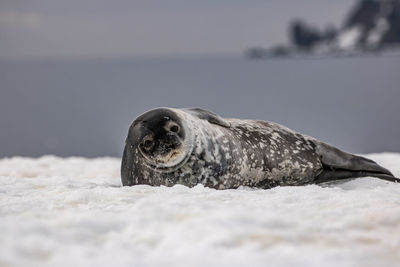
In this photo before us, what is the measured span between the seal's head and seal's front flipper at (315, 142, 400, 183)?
4.38 feet

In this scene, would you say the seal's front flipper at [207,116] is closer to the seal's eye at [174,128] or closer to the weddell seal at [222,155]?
the weddell seal at [222,155]

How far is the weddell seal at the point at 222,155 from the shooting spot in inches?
150

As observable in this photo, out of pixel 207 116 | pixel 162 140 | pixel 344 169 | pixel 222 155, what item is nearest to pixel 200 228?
pixel 162 140

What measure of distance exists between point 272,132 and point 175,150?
1072 mm

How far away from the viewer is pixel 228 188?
13.0 ft

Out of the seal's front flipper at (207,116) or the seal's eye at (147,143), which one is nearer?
the seal's eye at (147,143)

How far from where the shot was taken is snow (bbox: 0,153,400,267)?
7.43ft

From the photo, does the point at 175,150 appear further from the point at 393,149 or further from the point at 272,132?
the point at 393,149

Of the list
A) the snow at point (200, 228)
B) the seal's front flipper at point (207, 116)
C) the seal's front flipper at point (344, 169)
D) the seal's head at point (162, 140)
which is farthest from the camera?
the seal's front flipper at point (344, 169)

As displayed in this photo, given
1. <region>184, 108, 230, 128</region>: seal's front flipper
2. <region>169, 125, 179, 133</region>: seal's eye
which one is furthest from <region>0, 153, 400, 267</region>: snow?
<region>184, 108, 230, 128</region>: seal's front flipper

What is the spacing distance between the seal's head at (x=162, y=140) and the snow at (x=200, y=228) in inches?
12.8

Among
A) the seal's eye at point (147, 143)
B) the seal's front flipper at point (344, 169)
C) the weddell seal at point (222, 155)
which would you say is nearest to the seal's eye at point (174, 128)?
the weddell seal at point (222, 155)

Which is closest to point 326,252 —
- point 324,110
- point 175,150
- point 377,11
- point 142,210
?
point 142,210

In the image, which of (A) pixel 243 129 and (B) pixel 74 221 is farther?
(A) pixel 243 129
